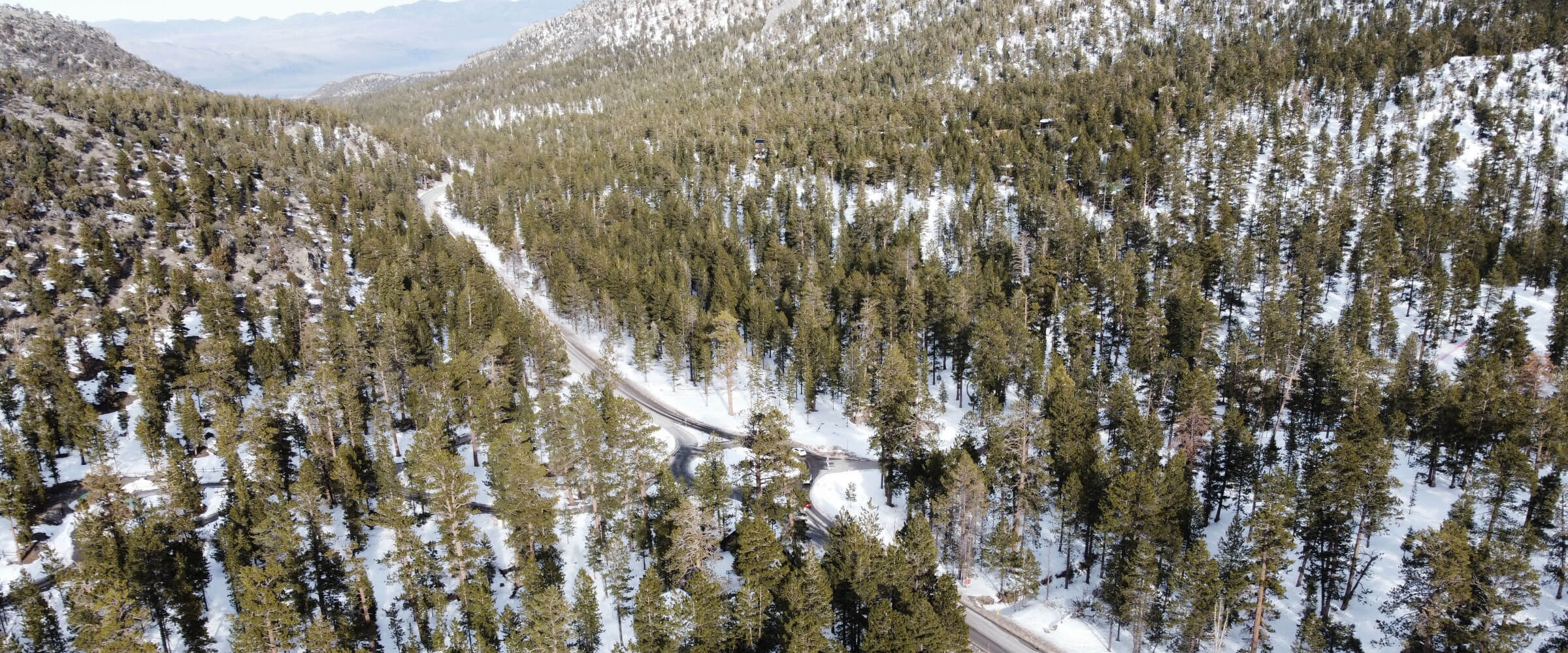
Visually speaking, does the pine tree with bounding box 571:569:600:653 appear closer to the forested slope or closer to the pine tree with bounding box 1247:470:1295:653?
the forested slope

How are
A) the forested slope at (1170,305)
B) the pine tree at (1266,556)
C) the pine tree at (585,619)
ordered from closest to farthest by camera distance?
the pine tree at (1266,556)
the pine tree at (585,619)
the forested slope at (1170,305)

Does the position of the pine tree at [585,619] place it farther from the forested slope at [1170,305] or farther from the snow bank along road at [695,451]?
the snow bank along road at [695,451]

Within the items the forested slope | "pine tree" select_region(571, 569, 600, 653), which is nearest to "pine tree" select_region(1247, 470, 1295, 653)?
the forested slope

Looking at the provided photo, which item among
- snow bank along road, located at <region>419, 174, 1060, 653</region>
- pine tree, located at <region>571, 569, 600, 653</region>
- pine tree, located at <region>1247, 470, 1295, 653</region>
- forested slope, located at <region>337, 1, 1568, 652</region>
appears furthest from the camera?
forested slope, located at <region>337, 1, 1568, 652</region>

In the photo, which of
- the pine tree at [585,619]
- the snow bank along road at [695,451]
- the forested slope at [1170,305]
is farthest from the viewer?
the forested slope at [1170,305]

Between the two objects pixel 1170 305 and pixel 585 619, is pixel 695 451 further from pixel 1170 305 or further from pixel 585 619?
pixel 1170 305

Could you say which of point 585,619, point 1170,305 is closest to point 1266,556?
point 585,619

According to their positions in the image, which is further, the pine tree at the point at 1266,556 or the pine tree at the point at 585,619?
the pine tree at the point at 585,619

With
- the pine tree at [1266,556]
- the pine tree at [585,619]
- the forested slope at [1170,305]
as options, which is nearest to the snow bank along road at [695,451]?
the forested slope at [1170,305]

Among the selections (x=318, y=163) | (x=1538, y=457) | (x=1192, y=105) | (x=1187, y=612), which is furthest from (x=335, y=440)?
(x=1192, y=105)
